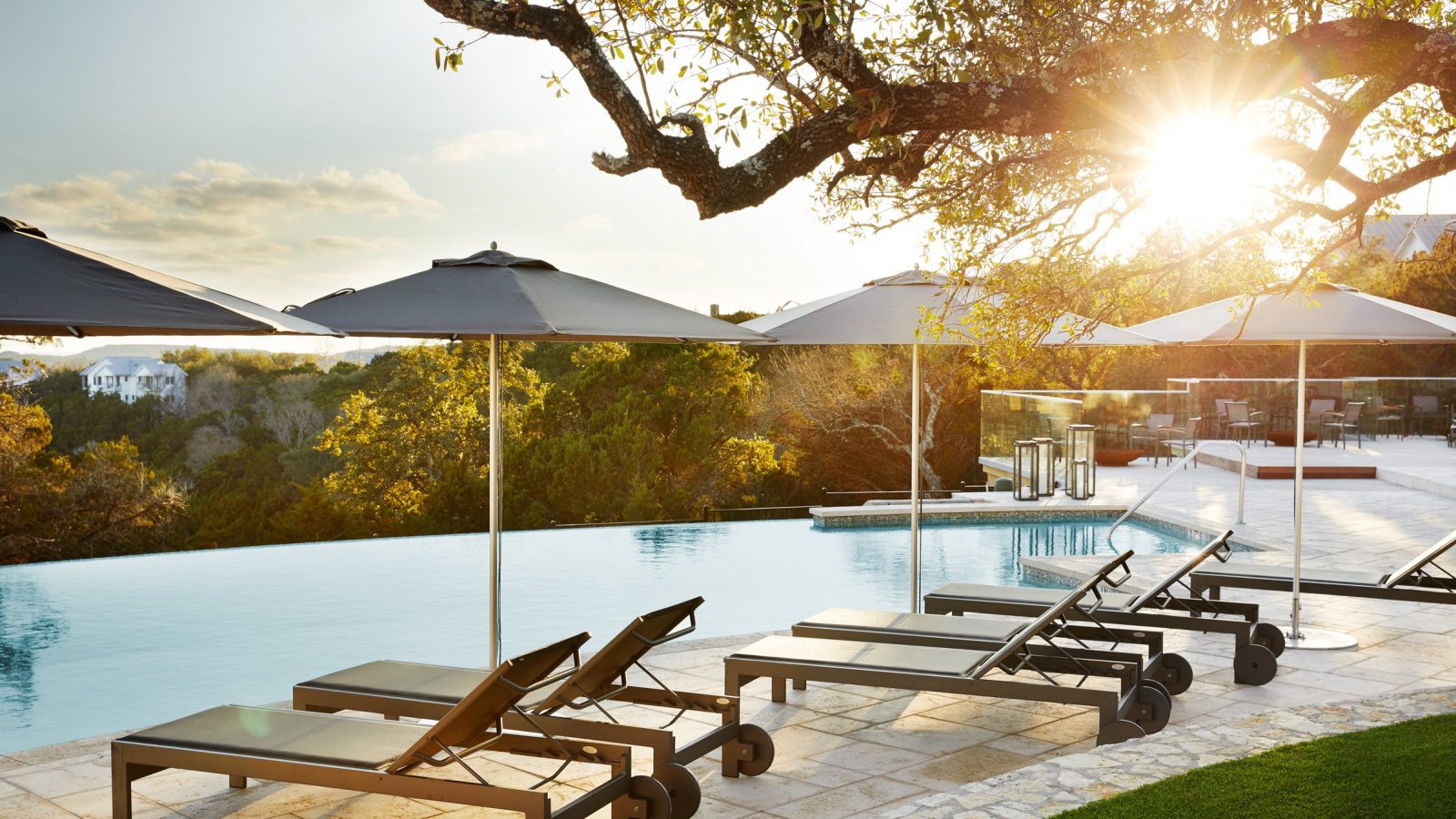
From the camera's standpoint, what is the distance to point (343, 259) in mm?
26516

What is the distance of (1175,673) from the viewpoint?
5977mm

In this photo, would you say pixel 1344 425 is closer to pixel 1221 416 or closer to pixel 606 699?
pixel 1221 416

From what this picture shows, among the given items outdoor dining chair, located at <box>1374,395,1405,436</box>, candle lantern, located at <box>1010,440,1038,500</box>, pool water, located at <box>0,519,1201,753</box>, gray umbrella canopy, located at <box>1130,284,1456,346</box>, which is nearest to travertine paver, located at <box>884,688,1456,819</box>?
gray umbrella canopy, located at <box>1130,284,1456,346</box>

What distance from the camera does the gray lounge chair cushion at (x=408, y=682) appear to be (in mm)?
4766

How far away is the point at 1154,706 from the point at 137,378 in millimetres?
22474

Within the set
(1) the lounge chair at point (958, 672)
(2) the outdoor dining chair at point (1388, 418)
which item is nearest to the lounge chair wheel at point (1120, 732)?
(1) the lounge chair at point (958, 672)

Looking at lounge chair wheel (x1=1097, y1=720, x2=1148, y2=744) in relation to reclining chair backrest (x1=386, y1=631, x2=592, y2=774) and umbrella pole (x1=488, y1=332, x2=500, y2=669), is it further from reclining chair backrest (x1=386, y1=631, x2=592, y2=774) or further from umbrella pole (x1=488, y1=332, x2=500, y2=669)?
umbrella pole (x1=488, y1=332, x2=500, y2=669)

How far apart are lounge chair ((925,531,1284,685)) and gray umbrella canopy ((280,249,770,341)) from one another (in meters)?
2.16

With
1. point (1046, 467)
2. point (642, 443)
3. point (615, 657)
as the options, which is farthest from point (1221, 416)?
point (615, 657)

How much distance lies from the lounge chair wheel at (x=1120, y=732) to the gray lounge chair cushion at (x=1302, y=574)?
2994 mm

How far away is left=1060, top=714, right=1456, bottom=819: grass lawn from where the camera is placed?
157 inches

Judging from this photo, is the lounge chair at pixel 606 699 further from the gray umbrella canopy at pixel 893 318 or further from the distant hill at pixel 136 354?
the distant hill at pixel 136 354

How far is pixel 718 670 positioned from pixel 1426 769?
3.43 meters

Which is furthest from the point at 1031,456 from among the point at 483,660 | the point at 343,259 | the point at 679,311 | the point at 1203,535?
the point at 343,259
